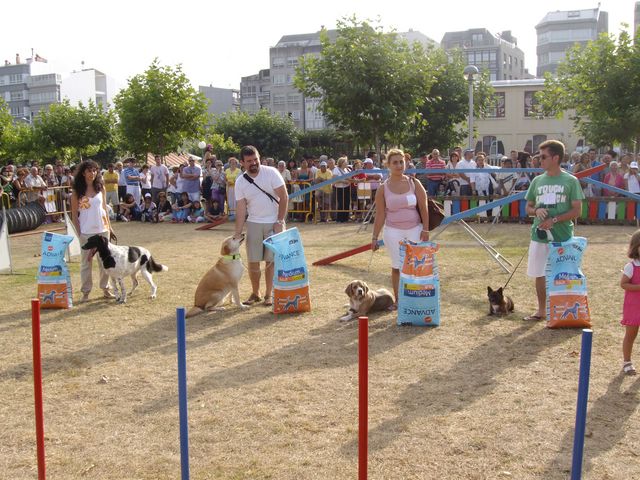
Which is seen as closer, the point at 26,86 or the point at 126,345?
the point at 126,345

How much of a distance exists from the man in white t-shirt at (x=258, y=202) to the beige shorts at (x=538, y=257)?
9.50ft

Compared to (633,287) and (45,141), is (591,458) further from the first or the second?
(45,141)

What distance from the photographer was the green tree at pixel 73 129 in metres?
40.4

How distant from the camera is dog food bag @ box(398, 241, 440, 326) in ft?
24.6

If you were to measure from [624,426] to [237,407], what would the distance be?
8.79ft

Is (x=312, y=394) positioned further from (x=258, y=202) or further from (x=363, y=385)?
(x=258, y=202)

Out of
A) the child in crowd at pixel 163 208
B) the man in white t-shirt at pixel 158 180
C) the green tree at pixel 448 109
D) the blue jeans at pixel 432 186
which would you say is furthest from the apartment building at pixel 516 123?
the child in crowd at pixel 163 208

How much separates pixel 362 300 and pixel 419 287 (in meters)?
0.76

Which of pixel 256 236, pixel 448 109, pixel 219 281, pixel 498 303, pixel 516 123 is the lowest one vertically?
pixel 498 303

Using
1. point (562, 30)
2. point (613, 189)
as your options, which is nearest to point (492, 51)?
point (562, 30)

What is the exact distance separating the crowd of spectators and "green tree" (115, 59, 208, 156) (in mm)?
2730

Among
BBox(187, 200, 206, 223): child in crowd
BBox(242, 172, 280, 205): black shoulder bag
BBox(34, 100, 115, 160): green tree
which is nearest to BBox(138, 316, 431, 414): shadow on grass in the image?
BBox(242, 172, 280, 205): black shoulder bag

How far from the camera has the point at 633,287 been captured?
5.63 m

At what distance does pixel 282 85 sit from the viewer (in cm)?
12481
